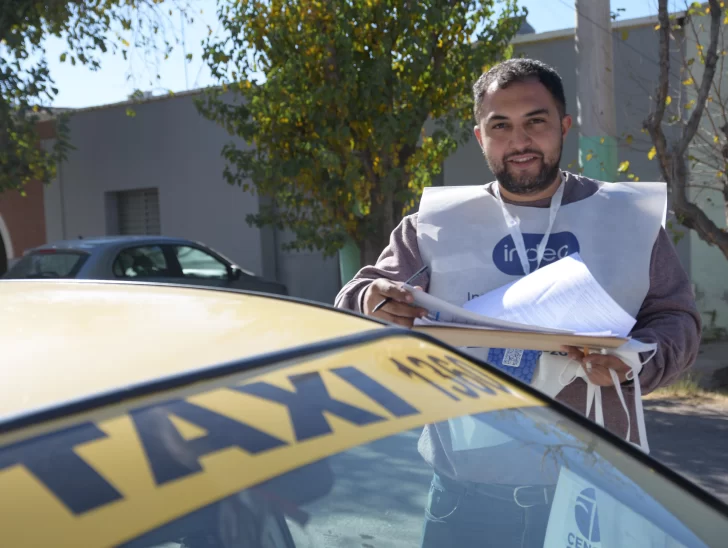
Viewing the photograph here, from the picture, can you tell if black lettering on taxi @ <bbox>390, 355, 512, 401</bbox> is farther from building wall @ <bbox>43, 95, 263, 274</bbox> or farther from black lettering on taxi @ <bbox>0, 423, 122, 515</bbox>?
building wall @ <bbox>43, 95, 263, 274</bbox>

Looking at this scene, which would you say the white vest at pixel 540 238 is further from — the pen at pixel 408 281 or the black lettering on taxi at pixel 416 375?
the black lettering on taxi at pixel 416 375

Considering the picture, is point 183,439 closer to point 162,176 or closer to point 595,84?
point 595,84

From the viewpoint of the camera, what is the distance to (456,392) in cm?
137

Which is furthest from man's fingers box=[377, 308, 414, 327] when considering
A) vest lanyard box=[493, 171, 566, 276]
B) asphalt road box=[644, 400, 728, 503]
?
asphalt road box=[644, 400, 728, 503]

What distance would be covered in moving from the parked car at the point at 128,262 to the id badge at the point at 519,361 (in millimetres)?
6641

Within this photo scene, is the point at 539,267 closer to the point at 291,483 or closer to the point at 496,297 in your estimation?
the point at 496,297

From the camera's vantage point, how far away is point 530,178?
2193mm

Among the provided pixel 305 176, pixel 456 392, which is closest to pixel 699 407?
pixel 305 176

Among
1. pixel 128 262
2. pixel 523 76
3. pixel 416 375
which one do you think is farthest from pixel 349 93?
pixel 416 375

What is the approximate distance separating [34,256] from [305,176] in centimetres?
295

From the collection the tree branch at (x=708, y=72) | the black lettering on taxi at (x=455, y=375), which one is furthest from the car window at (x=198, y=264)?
the black lettering on taxi at (x=455, y=375)

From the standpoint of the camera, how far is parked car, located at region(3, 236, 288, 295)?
8.82m

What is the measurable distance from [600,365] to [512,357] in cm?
22

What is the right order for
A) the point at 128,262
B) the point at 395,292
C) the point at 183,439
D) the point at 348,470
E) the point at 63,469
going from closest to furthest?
the point at 63,469 < the point at 183,439 < the point at 348,470 < the point at 395,292 < the point at 128,262
